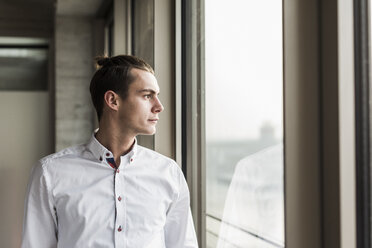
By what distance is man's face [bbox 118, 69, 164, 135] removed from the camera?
162 cm

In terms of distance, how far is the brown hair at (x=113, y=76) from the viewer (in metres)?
1.65

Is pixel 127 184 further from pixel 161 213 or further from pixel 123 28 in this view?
pixel 123 28

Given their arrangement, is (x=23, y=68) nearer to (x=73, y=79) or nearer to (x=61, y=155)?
(x=73, y=79)

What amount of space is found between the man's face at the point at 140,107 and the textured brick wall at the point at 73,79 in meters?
3.01

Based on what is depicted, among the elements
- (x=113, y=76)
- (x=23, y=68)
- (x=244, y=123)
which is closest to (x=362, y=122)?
(x=244, y=123)

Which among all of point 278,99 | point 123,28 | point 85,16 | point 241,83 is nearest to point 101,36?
point 85,16

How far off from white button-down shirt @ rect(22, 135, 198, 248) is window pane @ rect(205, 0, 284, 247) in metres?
0.27

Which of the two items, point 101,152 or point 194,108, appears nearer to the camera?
point 101,152

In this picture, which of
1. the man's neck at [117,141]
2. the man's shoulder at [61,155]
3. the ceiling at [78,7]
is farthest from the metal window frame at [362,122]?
the ceiling at [78,7]

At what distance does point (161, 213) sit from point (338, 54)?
2.84 ft

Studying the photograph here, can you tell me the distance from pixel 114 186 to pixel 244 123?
51 centimetres

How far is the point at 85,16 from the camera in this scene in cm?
468

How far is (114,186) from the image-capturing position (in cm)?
156

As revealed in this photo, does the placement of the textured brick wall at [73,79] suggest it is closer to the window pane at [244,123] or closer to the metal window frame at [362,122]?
the window pane at [244,123]
